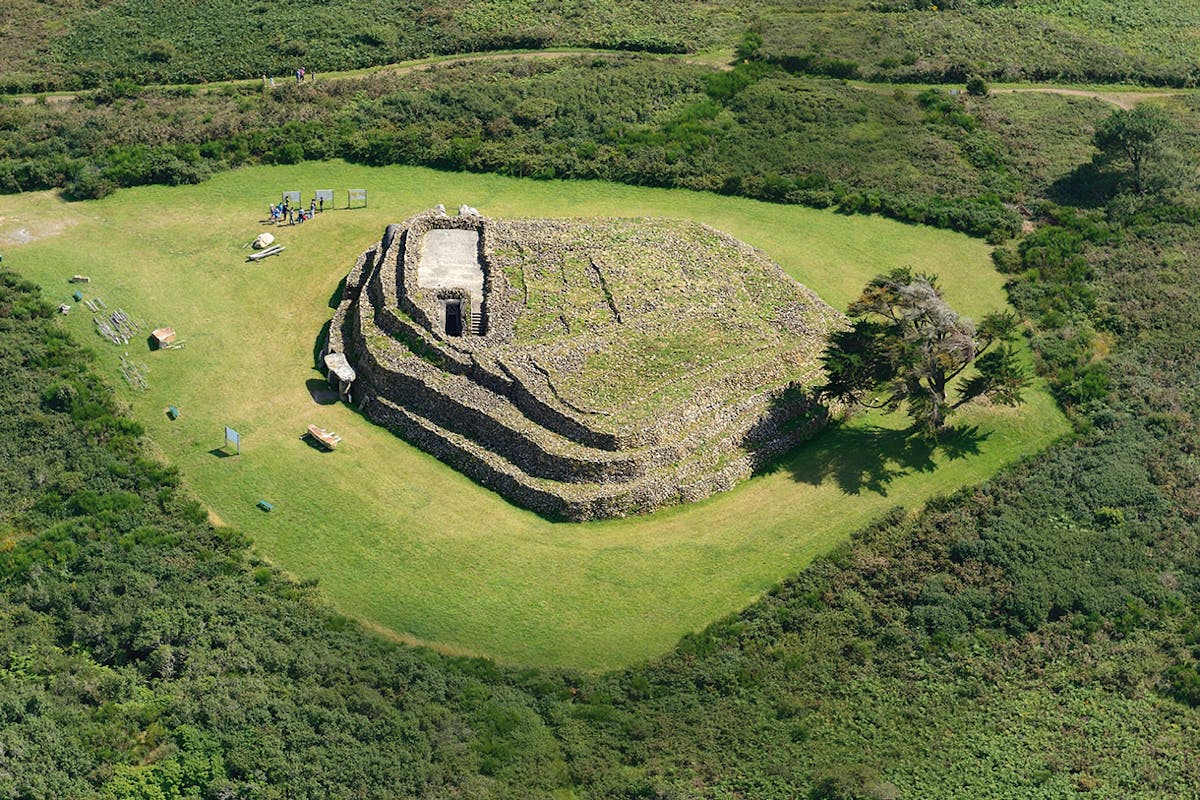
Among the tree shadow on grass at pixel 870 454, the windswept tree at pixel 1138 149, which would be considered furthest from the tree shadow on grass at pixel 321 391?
the windswept tree at pixel 1138 149

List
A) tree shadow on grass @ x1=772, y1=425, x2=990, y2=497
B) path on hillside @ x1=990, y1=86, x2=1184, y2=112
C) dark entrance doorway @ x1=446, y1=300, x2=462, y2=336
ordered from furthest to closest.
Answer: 1. path on hillside @ x1=990, y1=86, x2=1184, y2=112
2. dark entrance doorway @ x1=446, y1=300, x2=462, y2=336
3. tree shadow on grass @ x1=772, y1=425, x2=990, y2=497

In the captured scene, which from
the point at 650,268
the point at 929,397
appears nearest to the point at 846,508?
the point at 929,397

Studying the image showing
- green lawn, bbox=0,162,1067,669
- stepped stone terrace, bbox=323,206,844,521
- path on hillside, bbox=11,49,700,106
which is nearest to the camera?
green lawn, bbox=0,162,1067,669

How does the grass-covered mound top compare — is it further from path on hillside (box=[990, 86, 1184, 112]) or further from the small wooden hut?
path on hillside (box=[990, 86, 1184, 112])

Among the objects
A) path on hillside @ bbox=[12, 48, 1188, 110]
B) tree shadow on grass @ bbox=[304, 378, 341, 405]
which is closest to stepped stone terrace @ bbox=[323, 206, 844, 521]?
tree shadow on grass @ bbox=[304, 378, 341, 405]

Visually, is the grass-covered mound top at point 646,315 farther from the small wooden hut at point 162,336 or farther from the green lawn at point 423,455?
the small wooden hut at point 162,336

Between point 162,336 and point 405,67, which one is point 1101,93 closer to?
point 405,67

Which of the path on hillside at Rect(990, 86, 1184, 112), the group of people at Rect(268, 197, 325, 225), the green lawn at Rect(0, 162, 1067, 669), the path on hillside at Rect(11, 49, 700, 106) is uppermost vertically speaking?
the path on hillside at Rect(990, 86, 1184, 112)
